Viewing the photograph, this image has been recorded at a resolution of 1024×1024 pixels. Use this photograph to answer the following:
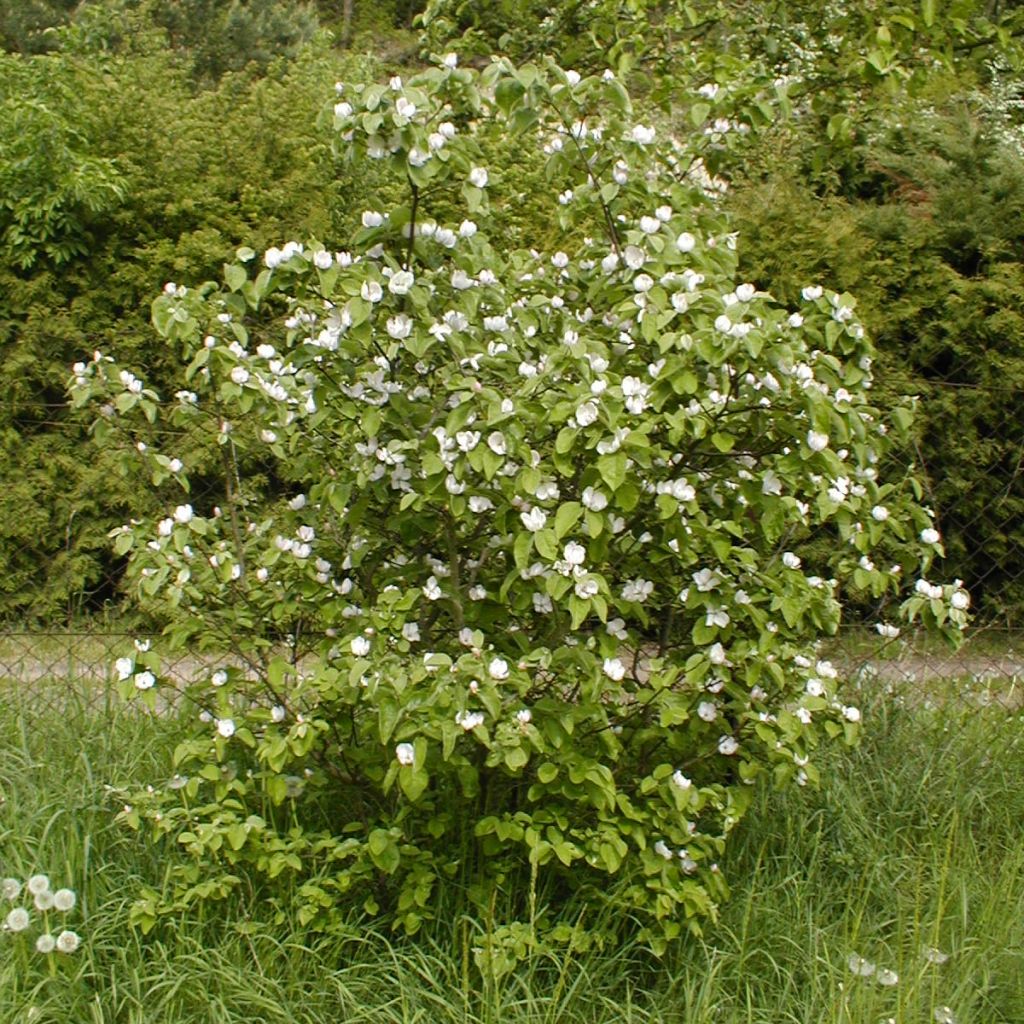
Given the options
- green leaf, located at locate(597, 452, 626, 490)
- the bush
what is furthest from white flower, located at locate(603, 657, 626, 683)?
the bush

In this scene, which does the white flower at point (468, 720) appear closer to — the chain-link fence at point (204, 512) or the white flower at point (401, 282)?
the white flower at point (401, 282)

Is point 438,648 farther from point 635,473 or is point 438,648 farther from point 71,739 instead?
point 71,739

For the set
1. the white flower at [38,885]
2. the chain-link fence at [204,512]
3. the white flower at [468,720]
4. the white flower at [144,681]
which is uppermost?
the white flower at [468,720]

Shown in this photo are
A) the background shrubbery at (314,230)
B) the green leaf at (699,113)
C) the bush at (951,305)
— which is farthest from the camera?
the bush at (951,305)

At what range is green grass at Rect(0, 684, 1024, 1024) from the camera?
2.66 meters

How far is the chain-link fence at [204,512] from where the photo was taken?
→ 16.3ft

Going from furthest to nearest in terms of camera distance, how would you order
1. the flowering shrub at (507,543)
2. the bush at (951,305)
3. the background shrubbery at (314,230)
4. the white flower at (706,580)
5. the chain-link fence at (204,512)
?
the bush at (951,305) → the background shrubbery at (314,230) → the chain-link fence at (204,512) → the white flower at (706,580) → the flowering shrub at (507,543)

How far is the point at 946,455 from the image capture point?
5.27 meters

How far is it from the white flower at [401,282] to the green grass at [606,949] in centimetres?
138

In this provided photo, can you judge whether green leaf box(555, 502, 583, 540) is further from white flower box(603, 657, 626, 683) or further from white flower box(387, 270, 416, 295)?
white flower box(387, 270, 416, 295)

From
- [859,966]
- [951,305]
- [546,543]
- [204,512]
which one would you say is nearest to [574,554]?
[546,543]

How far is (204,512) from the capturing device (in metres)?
5.39

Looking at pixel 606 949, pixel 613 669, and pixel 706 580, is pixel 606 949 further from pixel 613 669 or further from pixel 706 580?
pixel 706 580

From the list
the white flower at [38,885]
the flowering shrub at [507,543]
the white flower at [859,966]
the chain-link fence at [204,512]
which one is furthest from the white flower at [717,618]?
the chain-link fence at [204,512]
